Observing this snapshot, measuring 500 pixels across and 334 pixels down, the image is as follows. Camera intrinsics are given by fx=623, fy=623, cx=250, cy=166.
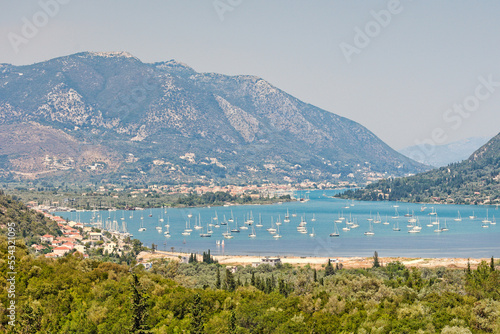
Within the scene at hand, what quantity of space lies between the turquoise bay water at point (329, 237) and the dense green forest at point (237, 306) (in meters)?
36.3

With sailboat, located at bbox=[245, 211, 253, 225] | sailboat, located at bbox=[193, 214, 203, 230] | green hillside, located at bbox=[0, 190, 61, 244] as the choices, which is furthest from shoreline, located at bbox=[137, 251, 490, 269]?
sailboat, located at bbox=[245, 211, 253, 225]

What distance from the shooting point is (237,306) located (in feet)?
109

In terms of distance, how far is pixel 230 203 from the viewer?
176 metres

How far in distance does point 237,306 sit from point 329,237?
2618 inches

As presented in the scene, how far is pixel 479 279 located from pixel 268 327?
2009 centimetres

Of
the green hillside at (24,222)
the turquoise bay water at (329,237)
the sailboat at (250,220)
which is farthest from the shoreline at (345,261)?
the sailboat at (250,220)

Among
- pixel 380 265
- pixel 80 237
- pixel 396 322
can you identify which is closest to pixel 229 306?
pixel 396 322

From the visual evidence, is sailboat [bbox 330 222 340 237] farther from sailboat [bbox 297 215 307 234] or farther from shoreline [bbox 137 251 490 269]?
shoreline [bbox 137 251 490 269]

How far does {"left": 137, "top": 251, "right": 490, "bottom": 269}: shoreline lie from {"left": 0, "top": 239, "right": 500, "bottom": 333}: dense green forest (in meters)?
17.4

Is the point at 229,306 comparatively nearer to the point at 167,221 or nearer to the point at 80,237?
the point at 80,237

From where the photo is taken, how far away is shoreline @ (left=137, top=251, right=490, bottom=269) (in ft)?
204

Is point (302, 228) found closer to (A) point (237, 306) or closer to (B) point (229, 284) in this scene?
(B) point (229, 284)

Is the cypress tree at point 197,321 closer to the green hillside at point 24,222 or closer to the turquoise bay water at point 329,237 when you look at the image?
the green hillside at point 24,222

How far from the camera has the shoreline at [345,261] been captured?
6203cm
